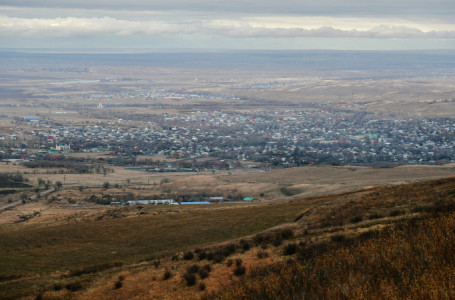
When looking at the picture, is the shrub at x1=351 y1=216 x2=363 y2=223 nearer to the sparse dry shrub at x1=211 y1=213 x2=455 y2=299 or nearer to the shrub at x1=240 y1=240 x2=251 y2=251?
the shrub at x1=240 y1=240 x2=251 y2=251

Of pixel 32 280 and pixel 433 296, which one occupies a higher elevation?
pixel 433 296

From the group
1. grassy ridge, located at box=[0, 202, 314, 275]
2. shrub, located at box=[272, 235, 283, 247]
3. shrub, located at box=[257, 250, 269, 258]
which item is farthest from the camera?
grassy ridge, located at box=[0, 202, 314, 275]

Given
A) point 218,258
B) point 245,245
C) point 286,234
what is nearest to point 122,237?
point 245,245

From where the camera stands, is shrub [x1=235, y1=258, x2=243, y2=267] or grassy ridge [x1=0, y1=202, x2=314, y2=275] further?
grassy ridge [x1=0, y1=202, x2=314, y2=275]

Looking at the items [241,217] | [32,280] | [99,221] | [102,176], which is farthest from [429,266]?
[102,176]

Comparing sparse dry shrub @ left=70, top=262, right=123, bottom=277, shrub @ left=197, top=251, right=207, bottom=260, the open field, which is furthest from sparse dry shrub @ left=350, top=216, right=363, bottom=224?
sparse dry shrub @ left=70, top=262, right=123, bottom=277

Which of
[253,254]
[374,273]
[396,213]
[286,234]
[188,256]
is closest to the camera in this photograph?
[374,273]

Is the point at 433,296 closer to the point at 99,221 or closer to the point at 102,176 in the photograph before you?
the point at 99,221

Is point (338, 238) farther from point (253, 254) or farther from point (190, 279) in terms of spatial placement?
point (190, 279)
